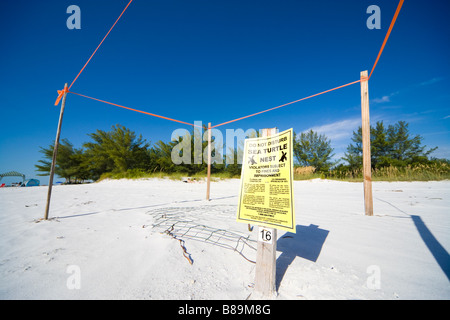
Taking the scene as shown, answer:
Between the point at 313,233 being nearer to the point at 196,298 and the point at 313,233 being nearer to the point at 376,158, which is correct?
the point at 196,298

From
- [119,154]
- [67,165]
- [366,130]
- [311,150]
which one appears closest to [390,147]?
[311,150]

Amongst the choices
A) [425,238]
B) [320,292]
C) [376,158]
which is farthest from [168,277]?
[376,158]

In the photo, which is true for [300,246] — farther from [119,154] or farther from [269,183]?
[119,154]

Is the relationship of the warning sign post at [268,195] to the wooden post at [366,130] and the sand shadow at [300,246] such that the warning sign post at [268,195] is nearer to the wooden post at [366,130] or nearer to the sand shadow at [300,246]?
the sand shadow at [300,246]

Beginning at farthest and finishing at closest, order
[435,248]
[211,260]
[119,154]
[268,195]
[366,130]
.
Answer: [119,154], [366,130], [435,248], [211,260], [268,195]

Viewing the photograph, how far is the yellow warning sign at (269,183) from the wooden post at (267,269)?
0.13 metres

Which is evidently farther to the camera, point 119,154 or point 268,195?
point 119,154

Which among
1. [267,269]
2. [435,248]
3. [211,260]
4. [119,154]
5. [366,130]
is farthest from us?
[119,154]

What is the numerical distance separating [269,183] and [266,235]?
43 centimetres

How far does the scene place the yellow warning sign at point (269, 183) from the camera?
1272 mm

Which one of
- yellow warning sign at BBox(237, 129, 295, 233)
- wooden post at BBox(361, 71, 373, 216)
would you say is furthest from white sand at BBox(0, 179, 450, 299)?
wooden post at BBox(361, 71, 373, 216)

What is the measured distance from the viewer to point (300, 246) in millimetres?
2055

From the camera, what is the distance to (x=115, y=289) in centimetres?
124
